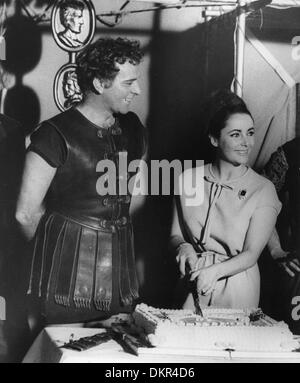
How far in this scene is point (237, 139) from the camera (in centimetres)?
245

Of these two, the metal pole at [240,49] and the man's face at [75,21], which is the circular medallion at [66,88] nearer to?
the man's face at [75,21]

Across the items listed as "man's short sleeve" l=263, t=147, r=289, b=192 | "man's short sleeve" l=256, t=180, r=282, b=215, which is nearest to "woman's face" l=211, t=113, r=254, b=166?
"man's short sleeve" l=256, t=180, r=282, b=215

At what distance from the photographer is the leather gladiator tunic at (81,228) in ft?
7.71

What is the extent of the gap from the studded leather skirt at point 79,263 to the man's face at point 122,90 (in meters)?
0.47

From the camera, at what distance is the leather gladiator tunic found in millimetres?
2350

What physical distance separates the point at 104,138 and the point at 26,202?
1.33 feet

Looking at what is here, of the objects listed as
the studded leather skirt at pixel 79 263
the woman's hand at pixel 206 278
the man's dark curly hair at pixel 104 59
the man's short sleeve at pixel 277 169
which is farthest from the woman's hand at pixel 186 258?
the man's dark curly hair at pixel 104 59

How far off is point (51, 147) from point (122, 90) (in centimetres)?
38

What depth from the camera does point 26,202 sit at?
2.35m

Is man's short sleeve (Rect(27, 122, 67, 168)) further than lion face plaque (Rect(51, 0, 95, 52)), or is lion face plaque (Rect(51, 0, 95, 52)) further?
lion face plaque (Rect(51, 0, 95, 52))

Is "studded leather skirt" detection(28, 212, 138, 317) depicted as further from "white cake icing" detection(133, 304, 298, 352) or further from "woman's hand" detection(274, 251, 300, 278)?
"woman's hand" detection(274, 251, 300, 278)

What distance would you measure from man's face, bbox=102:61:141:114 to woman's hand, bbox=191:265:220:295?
0.73 m

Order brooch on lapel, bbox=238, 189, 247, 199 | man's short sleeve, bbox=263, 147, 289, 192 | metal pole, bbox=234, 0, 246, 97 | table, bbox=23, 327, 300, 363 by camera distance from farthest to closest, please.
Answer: man's short sleeve, bbox=263, 147, 289, 192
metal pole, bbox=234, 0, 246, 97
brooch on lapel, bbox=238, 189, 247, 199
table, bbox=23, 327, 300, 363

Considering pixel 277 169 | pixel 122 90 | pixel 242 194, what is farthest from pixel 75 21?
pixel 277 169
